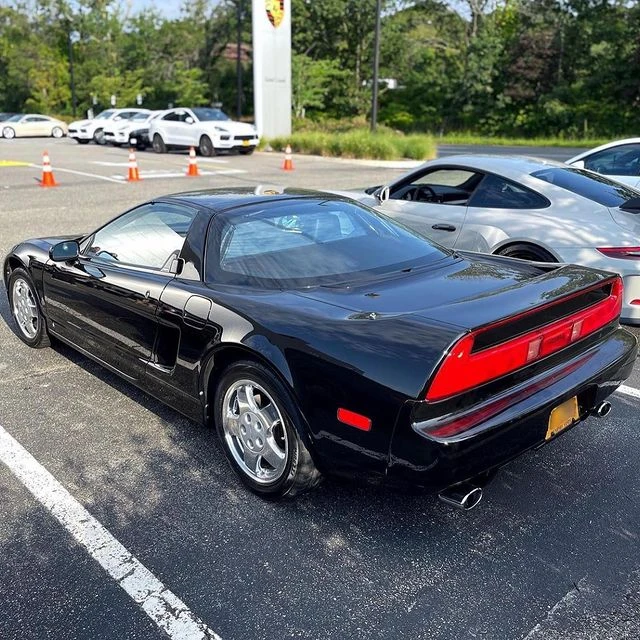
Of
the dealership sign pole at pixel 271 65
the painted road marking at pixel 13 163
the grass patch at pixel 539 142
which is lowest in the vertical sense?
the grass patch at pixel 539 142

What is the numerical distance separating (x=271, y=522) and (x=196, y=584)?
494mm

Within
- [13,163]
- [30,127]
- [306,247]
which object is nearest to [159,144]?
[13,163]

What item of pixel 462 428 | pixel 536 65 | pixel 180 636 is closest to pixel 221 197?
pixel 462 428

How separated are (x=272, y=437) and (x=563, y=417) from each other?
131 centimetres

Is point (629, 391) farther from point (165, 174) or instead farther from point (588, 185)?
point (165, 174)

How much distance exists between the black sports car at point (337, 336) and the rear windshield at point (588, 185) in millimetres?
2426

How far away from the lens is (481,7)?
5009 centimetres

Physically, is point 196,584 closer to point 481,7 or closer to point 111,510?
point 111,510

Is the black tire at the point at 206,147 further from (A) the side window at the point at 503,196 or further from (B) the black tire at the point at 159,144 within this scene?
(A) the side window at the point at 503,196

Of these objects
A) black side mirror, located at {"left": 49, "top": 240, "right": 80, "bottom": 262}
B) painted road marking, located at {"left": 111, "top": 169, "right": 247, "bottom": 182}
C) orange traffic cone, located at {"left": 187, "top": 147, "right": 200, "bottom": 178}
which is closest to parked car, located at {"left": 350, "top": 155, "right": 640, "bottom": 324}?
black side mirror, located at {"left": 49, "top": 240, "right": 80, "bottom": 262}

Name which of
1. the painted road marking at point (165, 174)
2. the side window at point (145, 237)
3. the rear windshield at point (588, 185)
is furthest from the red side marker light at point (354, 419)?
the painted road marking at point (165, 174)

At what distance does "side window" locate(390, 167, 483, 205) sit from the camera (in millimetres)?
6359

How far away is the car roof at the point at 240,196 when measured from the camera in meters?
3.82

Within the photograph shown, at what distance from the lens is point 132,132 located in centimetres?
2638
